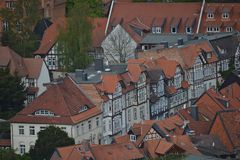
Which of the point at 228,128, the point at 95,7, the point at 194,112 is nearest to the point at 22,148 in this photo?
the point at 194,112

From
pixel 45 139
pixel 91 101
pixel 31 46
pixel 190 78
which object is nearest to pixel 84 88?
pixel 91 101

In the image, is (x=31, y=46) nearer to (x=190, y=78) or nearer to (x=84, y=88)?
(x=190, y=78)

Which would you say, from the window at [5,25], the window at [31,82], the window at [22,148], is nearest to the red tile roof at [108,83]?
the window at [22,148]

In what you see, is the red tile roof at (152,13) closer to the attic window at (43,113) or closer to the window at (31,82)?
the window at (31,82)

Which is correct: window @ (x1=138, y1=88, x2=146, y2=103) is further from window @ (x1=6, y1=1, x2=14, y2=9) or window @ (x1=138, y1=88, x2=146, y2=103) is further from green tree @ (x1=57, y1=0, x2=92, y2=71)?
window @ (x1=6, y1=1, x2=14, y2=9)

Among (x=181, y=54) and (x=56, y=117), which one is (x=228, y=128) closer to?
(x=56, y=117)

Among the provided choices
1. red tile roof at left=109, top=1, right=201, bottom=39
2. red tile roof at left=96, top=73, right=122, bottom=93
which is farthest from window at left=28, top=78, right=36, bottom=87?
red tile roof at left=109, top=1, right=201, bottom=39

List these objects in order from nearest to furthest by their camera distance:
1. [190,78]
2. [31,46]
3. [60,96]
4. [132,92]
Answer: [60,96], [132,92], [190,78], [31,46]

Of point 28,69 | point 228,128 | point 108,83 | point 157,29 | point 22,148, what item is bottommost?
point 22,148
